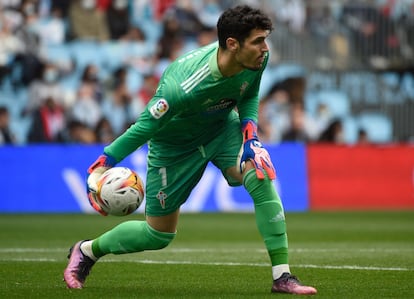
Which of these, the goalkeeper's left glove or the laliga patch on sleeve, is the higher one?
the laliga patch on sleeve

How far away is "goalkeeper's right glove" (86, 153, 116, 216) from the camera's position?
7172mm

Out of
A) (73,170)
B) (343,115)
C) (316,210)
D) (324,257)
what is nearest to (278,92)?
(343,115)

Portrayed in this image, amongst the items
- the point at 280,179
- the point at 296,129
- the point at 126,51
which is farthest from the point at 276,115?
the point at 126,51

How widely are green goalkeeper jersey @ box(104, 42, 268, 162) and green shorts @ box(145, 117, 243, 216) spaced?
0.07m

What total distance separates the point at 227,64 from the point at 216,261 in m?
3.39

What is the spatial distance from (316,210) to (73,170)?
201 inches

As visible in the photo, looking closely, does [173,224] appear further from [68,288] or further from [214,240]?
[214,240]

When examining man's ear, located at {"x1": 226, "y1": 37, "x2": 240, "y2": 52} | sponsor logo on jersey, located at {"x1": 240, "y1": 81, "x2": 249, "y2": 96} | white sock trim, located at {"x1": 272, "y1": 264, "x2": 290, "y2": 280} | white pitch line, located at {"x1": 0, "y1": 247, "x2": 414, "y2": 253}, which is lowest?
white pitch line, located at {"x1": 0, "y1": 247, "x2": 414, "y2": 253}

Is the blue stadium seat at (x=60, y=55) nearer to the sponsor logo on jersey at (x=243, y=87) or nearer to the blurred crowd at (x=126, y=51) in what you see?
the blurred crowd at (x=126, y=51)

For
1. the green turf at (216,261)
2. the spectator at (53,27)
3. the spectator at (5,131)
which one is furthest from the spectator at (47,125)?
the green turf at (216,261)

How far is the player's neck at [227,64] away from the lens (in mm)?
7410

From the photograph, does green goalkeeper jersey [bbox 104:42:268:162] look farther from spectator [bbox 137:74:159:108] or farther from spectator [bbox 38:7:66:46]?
spectator [bbox 38:7:66:46]

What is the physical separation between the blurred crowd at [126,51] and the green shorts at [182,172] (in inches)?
508

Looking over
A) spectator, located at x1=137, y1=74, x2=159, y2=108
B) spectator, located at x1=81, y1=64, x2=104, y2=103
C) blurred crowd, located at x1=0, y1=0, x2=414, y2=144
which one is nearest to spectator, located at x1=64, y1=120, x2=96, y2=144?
blurred crowd, located at x1=0, y1=0, x2=414, y2=144
